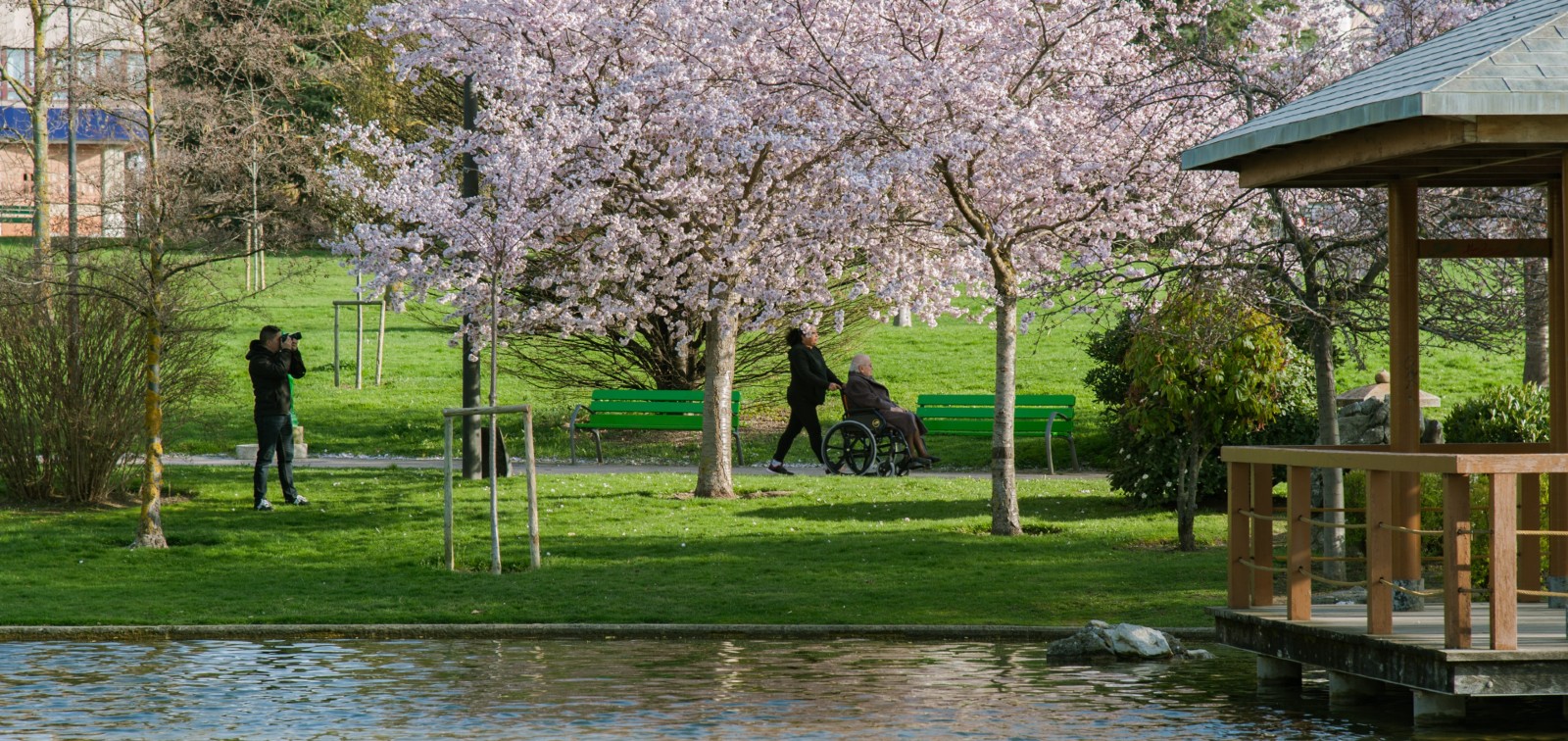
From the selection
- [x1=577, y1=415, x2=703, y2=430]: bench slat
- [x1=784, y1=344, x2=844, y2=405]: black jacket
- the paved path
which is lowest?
the paved path

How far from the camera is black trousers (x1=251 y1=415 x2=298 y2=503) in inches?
658

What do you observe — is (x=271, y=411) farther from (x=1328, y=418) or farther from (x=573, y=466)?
(x=1328, y=418)

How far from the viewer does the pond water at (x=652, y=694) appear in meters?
8.32

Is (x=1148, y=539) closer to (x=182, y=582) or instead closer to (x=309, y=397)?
(x=182, y=582)

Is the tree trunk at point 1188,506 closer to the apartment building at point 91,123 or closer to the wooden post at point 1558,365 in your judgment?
the wooden post at point 1558,365

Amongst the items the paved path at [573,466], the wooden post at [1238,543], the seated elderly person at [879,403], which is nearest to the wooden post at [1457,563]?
the wooden post at [1238,543]

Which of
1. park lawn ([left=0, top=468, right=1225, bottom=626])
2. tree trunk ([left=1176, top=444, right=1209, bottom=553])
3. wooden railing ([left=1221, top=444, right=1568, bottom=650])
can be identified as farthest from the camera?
tree trunk ([left=1176, top=444, right=1209, bottom=553])

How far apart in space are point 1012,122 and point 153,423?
752 centimetres

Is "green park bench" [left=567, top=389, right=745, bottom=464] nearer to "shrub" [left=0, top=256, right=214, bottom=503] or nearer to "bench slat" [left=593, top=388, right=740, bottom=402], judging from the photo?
"bench slat" [left=593, top=388, right=740, bottom=402]

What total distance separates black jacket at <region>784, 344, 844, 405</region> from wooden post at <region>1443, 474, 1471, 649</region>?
38.6 ft

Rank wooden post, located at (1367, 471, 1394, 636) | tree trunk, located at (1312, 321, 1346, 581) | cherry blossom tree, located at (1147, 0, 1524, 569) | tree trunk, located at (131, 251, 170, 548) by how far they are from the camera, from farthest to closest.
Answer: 1. tree trunk, located at (131, 251, 170, 548)
2. tree trunk, located at (1312, 321, 1346, 581)
3. cherry blossom tree, located at (1147, 0, 1524, 569)
4. wooden post, located at (1367, 471, 1394, 636)

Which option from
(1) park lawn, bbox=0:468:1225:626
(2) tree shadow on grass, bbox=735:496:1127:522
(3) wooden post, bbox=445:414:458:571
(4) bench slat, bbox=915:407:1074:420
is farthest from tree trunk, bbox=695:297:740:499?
(4) bench slat, bbox=915:407:1074:420

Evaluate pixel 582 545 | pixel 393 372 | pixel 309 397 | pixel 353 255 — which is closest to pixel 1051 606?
pixel 582 545

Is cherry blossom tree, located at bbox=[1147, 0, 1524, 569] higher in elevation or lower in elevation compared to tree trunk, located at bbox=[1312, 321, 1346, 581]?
higher
